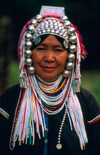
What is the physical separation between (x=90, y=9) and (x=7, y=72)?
2.43m

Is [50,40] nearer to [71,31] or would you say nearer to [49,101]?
[71,31]

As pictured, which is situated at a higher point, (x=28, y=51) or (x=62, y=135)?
(x=28, y=51)

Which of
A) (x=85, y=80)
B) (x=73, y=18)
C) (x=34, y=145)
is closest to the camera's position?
(x=34, y=145)

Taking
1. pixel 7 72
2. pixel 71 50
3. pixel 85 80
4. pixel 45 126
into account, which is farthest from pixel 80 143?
pixel 85 80

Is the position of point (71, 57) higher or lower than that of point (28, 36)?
lower

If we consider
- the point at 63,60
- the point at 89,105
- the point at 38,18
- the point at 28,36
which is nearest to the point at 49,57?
the point at 63,60

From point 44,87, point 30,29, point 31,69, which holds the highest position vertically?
Result: point 30,29

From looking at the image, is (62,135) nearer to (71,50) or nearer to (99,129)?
(99,129)

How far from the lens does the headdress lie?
244 cm

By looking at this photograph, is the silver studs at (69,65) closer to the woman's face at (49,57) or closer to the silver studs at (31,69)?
the woman's face at (49,57)

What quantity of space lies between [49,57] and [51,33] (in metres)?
0.21

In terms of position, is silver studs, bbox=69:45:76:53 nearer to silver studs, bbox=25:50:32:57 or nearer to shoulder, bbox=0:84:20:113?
silver studs, bbox=25:50:32:57

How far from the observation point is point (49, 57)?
2389 mm

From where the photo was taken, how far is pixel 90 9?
6.50 meters
